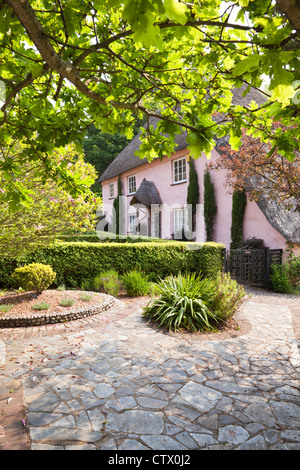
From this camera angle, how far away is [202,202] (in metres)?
15.3

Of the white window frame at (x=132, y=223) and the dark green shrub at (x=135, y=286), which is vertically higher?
the white window frame at (x=132, y=223)

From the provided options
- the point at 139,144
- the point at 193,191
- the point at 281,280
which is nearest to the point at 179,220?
the point at 193,191

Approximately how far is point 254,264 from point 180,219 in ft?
22.6

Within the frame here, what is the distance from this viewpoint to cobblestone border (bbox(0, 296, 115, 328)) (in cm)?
577

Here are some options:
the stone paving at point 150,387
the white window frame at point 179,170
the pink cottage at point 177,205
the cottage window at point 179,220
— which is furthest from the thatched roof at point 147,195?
the stone paving at point 150,387

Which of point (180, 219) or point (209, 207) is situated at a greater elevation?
point (209, 207)

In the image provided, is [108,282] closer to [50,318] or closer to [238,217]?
[50,318]

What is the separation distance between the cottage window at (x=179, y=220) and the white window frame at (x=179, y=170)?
5.90 ft

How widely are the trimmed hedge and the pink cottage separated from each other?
2331 mm

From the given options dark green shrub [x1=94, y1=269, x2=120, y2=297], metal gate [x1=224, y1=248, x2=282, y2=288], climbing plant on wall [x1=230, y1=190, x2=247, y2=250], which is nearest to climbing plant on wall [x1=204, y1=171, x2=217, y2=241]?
climbing plant on wall [x1=230, y1=190, x2=247, y2=250]

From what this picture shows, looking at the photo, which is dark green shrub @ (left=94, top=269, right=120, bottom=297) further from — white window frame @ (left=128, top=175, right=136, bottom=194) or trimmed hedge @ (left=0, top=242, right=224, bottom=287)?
white window frame @ (left=128, top=175, right=136, bottom=194)

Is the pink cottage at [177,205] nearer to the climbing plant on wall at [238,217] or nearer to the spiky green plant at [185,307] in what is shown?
the climbing plant on wall at [238,217]

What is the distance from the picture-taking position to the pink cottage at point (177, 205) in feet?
37.2
